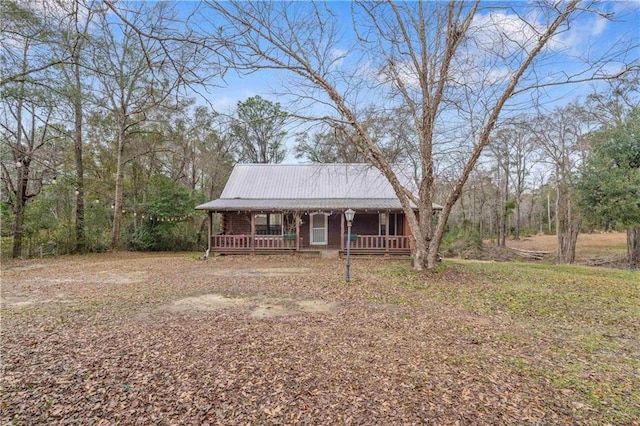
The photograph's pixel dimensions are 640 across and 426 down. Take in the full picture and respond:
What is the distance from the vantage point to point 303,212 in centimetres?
1706

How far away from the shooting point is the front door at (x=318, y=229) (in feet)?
59.1

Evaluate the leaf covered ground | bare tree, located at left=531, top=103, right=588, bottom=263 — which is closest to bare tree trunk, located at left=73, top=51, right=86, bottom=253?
the leaf covered ground

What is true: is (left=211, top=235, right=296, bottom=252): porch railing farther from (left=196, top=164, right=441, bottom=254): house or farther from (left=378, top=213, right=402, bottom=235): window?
(left=378, top=213, right=402, bottom=235): window

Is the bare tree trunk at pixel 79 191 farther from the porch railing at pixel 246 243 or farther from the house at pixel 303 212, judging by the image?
the porch railing at pixel 246 243

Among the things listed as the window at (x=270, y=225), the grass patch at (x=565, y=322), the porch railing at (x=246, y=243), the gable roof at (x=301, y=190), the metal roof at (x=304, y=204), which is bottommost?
the grass patch at (x=565, y=322)

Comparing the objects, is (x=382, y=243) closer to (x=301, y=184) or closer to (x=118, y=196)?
(x=301, y=184)

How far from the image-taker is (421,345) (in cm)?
480

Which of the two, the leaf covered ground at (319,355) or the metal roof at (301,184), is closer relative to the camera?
the leaf covered ground at (319,355)

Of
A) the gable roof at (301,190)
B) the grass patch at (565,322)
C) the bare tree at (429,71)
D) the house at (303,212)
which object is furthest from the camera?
the gable roof at (301,190)

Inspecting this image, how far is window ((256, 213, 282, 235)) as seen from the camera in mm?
18281

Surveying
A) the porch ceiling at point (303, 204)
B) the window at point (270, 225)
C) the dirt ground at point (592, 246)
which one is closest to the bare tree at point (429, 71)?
the porch ceiling at point (303, 204)

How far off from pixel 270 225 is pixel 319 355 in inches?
562

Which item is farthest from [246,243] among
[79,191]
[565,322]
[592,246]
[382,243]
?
[592,246]

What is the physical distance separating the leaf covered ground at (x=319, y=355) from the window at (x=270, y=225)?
376 inches
